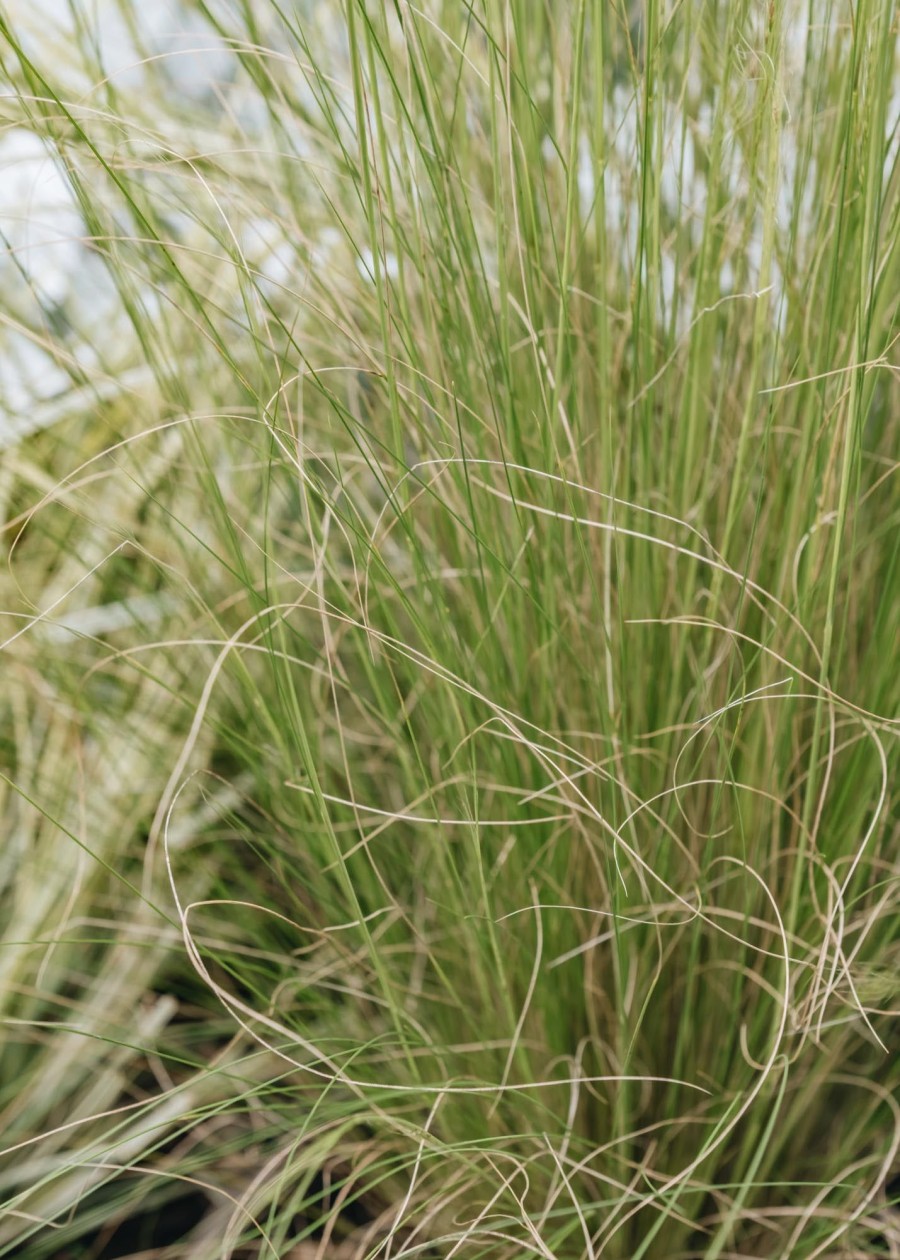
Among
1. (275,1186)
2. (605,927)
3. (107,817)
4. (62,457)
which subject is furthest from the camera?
(62,457)

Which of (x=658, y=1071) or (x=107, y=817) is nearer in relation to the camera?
(x=658, y=1071)

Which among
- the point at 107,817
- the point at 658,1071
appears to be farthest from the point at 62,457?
the point at 658,1071

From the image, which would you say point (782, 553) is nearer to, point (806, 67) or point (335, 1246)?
point (806, 67)

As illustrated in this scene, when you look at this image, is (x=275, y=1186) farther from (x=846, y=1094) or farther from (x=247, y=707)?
(x=846, y=1094)

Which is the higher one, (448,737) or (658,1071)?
(448,737)

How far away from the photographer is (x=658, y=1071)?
1.68ft

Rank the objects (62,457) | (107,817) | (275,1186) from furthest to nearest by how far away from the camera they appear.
Answer: (62,457) → (107,817) → (275,1186)

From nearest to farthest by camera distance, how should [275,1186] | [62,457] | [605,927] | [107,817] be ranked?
1. [275,1186]
2. [605,927]
3. [107,817]
4. [62,457]

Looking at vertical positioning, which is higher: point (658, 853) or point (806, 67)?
point (806, 67)

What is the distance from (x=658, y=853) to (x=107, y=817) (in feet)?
1.26

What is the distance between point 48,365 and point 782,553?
2.24 ft

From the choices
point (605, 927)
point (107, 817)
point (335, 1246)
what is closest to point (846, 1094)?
point (605, 927)

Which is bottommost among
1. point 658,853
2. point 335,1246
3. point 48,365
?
point 335,1246

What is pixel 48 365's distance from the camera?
2.95 feet
